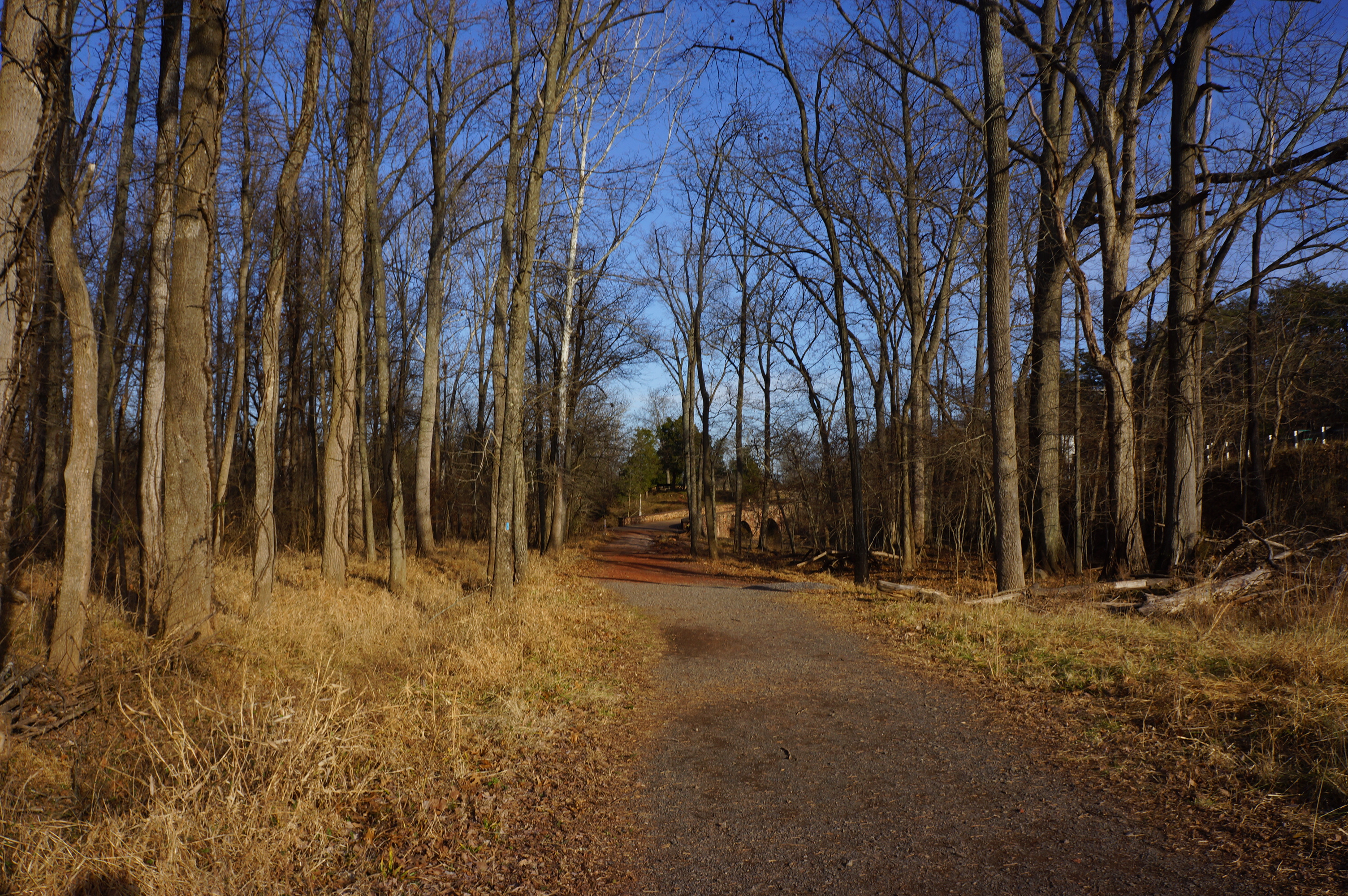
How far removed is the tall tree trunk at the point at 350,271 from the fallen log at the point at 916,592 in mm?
8554

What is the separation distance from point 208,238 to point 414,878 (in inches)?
257

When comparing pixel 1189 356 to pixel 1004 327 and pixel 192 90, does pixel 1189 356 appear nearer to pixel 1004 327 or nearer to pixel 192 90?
pixel 1004 327

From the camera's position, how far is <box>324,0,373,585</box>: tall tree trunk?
10.4 meters

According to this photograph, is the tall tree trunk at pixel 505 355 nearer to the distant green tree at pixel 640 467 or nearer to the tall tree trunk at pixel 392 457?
the tall tree trunk at pixel 392 457

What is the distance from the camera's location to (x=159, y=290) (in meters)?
8.51

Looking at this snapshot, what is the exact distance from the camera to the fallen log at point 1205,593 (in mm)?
8656

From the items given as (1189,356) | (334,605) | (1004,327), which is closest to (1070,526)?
(1189,356)

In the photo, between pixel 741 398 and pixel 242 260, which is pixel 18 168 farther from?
pixel 741 398

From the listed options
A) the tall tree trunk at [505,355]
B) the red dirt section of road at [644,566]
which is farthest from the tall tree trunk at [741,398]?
the tall tree trunk at [505,355]

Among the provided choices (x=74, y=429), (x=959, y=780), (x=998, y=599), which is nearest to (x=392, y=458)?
(x=74, y=429)

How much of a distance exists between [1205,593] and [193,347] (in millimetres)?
11913

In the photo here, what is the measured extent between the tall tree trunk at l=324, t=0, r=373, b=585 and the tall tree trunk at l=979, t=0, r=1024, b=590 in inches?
365

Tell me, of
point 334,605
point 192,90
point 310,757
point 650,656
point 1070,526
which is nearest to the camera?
point 310,757

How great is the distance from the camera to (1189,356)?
11.4m
